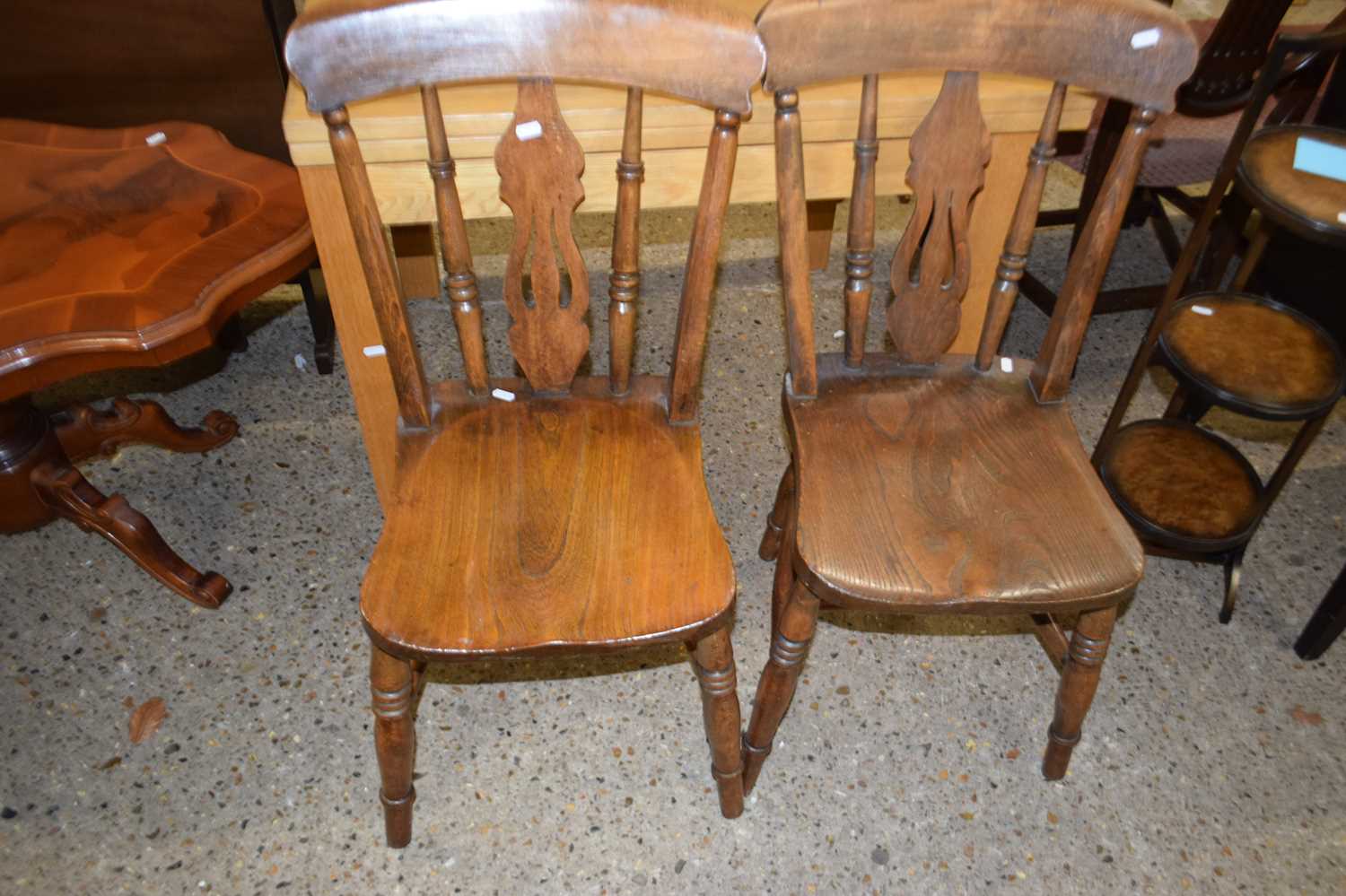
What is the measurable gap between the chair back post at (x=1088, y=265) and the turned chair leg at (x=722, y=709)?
555mm

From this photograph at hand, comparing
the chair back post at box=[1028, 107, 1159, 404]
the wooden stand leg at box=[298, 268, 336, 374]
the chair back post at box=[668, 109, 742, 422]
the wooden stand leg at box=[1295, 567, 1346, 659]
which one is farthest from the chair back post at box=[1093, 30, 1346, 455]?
the wooden stand leg at box=[298, 268, 336, 374]

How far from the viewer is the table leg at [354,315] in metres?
1.27

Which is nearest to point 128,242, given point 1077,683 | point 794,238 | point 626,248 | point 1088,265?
point 626,248

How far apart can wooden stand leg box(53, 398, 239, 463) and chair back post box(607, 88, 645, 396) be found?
3.23 feet

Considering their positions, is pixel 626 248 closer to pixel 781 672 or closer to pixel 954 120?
pixel 954 120

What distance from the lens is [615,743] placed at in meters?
1.47

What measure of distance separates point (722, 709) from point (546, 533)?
319 mm

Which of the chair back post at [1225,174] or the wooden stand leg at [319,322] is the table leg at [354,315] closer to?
the wooden stand leg at [319,322]

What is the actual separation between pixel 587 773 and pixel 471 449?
0.54 m

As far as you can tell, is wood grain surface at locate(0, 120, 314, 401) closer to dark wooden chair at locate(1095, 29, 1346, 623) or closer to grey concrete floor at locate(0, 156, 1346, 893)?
grey concrete floor at locate(0, 156, 1346, 893)

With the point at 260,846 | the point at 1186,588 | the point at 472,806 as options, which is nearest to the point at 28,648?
the point at 260,846

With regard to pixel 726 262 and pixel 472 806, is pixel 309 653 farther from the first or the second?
pixel 726 262

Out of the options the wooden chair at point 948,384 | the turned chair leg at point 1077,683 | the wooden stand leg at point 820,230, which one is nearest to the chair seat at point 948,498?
the wooden chair at point 948,384

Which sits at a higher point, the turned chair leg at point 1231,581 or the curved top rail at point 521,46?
the curved top rail at point 521,46
